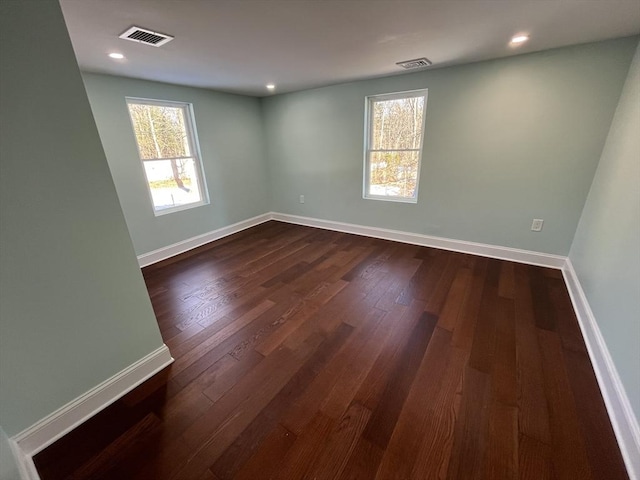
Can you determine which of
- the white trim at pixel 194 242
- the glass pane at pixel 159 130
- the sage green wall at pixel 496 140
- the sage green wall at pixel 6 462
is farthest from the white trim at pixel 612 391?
the glass pane at pixel 159 130

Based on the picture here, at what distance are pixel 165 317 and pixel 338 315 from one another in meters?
1.52

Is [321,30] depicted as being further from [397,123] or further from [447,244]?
[447,244]

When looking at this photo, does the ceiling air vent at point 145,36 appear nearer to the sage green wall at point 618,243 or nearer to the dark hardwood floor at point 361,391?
the dark hardwood floor at point 361,391

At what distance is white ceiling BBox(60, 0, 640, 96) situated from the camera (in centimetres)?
152

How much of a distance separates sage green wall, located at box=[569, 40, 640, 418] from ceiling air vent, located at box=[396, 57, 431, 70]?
5.23ft

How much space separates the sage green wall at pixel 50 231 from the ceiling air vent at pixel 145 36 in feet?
2.71

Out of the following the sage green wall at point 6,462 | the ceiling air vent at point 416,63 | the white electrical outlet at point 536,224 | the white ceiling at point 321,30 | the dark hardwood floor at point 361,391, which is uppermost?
the ceiling air vent at point 416,63

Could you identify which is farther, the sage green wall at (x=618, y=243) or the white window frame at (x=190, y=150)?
the white window frame at (x=190, y=150)

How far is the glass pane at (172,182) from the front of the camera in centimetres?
333

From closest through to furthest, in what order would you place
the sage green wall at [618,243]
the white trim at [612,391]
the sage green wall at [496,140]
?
the white trim at [612,391]
the sage green wall at [618,243]
the sage green wall at [496,140]

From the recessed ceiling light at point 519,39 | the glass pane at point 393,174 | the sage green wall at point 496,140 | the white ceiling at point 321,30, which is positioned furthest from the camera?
the glass pane at point 393,174

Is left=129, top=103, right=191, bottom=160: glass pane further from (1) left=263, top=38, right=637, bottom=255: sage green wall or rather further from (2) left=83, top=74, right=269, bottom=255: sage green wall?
(1) left=263, top=38, right=637, bottom=255: sage green wall

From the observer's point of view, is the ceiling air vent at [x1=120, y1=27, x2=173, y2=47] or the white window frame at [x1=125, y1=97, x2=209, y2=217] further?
the white window frame at [x1=125, y1=97, x2=209, y2=217]

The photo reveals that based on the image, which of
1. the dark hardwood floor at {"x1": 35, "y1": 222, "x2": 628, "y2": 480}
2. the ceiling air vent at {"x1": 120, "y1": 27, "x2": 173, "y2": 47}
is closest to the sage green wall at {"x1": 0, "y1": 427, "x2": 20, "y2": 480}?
the dark hardwood floor at {"x1": 35, "y1": 222, "x2": 628, "y2": 480}
